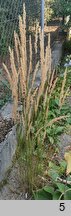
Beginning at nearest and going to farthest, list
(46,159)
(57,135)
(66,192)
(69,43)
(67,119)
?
1. (66,192)
2. (46,159)
3. (57,135)
4. (67,119)
5. (69,43)

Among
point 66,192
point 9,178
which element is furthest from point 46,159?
point 66,192

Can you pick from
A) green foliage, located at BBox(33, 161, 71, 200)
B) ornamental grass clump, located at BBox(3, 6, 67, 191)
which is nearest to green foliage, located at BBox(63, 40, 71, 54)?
ornamental grass clump, located at BBox(3, 6, 67, 191)

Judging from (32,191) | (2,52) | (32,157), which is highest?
(2,52)

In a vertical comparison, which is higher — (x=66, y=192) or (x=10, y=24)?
(x=10, y=24)

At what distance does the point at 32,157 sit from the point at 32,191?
0.92 feet

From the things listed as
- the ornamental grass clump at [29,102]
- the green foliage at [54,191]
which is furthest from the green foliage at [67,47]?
the green foliage at [54,191]

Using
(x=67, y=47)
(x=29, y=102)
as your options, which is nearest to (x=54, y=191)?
(x=29, y=102)

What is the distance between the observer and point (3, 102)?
433 centimetres

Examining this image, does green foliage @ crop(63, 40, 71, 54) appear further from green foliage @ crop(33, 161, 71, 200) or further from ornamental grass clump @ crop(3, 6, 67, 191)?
green foliage @ crop(33, 161, 71, 200)

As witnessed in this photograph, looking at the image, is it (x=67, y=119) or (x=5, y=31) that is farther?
(x=5, y=31)

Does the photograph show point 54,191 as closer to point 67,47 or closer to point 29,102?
point 29,102

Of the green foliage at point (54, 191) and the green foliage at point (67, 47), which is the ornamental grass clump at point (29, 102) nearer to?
the green foliage at point (54, 191)

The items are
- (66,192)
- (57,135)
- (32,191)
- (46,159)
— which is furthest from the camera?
(57,135)

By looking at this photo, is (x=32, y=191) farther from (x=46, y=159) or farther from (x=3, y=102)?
(x=3, y=102)
